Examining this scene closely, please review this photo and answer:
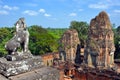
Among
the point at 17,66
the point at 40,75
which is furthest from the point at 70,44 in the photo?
the point at 17,66

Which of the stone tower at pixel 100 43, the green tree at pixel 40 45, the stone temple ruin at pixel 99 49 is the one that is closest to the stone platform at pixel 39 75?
the stone temple ruin at pixel 99 49

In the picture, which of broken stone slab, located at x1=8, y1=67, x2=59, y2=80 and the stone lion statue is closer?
broken stone slab, located at x1=8, y1=67, x2=59, y2=80

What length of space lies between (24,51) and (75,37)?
2101cm

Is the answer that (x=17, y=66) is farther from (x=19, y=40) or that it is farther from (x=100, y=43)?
(x=100, y=43)

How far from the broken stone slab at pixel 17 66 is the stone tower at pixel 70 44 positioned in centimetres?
2068

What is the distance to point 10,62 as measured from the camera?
15.6 feet

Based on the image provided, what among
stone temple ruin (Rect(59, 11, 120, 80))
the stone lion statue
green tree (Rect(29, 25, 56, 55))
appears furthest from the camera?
green tree (Rect(29, 25, 56, 55))

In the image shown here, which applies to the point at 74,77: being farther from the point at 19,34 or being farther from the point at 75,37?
the point at 19,34

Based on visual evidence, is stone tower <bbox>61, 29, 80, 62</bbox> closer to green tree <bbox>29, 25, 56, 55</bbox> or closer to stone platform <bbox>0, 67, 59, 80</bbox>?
green tree <bbox>29, 25, 56, 55</bbox>

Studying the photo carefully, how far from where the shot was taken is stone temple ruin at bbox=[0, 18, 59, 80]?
4637mm

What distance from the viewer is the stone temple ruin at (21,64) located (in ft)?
15.2

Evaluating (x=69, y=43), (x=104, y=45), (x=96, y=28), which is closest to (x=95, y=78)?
(x=104, y=45)

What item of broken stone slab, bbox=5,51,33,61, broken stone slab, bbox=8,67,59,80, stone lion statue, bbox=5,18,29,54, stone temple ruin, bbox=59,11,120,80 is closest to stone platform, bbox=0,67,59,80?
broken stone slab, bbox=8,67,59,80

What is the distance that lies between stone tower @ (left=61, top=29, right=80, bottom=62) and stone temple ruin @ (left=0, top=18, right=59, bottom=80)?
20398 mm
